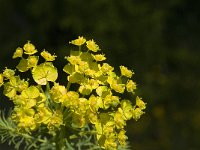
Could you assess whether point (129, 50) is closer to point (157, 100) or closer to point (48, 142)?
point (157, 100)

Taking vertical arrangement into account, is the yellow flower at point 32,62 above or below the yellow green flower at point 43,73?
above

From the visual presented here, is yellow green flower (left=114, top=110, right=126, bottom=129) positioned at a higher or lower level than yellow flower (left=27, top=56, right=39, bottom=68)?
lower

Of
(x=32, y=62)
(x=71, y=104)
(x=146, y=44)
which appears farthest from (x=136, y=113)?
(x=146, y=44)

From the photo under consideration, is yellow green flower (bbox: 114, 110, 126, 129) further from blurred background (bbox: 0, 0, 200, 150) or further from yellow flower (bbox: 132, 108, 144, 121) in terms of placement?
blurred background (bbox: 0, 0, 200, 150)

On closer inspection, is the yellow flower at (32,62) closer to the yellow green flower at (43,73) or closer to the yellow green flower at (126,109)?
the yellow green flower at (43,73)

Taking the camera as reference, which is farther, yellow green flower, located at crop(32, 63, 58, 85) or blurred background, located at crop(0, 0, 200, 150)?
blurred background, located at crop(0, 0, 200, 150)

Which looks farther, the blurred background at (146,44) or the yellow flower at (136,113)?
the blurred background at (146,44)

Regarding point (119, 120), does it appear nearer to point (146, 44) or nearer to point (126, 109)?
point (126, 109)

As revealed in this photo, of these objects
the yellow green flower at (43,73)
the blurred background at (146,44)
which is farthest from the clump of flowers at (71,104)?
the blurred background at (146,44)

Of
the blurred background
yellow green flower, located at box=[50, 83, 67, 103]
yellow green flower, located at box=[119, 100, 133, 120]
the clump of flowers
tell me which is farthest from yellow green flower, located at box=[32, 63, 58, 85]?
the blurred background
